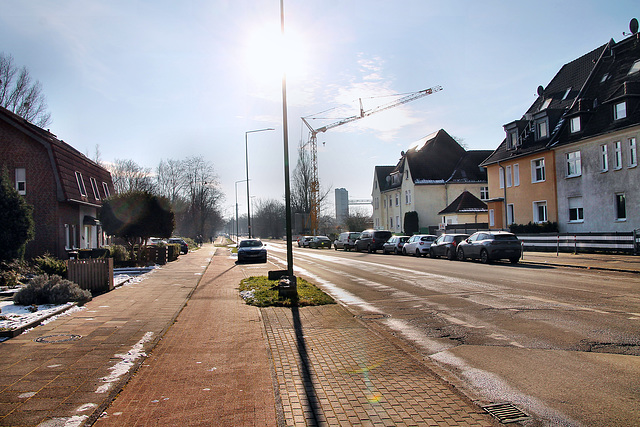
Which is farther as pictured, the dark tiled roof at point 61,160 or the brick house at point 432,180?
the brick house at point 432,180

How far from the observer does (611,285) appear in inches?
533

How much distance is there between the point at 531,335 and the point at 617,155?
24.7m

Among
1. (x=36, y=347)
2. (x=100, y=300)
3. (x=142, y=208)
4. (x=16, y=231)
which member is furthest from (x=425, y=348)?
(x=142, y=208)

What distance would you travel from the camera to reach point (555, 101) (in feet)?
118

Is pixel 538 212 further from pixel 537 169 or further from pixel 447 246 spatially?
pixel 447 246

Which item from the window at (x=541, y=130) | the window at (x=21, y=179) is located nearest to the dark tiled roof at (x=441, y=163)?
the window at (x=541, y=130)

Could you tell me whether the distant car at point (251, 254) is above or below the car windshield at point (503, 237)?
below

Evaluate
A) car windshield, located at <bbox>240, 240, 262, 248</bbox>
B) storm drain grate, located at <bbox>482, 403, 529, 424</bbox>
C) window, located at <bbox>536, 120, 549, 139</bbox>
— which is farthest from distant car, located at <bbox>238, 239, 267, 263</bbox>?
storm drain grate, located at <bbox>482, 403, 529, 424</bbox>

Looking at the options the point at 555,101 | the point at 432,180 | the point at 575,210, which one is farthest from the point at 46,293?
the point at 432,180

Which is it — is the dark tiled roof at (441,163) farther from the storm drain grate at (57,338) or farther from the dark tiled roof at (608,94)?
the storm drain grate at (57,338)

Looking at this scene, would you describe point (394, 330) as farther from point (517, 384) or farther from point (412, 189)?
point (412, 189)

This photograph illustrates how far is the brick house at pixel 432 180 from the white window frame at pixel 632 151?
27702 millimetres

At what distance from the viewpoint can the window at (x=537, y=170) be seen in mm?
34219

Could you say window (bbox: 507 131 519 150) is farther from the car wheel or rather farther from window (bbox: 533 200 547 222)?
the car wheel
